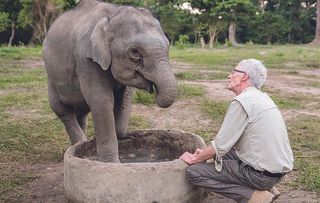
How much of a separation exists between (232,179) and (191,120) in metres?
4.01

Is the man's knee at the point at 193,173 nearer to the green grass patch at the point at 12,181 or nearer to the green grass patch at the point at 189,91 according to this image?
the green grass patch at the point at 12,181

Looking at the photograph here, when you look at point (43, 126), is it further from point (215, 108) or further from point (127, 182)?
point (127, 182)

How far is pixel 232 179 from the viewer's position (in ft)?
12.0

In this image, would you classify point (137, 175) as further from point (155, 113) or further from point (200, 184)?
point (155, 113)

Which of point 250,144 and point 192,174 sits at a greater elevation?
point 250,144

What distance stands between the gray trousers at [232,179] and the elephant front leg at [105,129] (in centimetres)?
71

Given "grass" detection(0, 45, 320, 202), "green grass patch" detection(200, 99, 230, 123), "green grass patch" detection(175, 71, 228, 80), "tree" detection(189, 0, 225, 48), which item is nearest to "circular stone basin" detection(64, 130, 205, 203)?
"grass" detection(0, 45, 320, 202)

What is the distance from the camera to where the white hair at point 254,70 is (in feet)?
11.4

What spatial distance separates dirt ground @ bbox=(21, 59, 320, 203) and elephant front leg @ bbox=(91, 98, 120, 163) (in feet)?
2.30

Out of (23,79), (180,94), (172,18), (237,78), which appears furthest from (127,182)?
(172,18)

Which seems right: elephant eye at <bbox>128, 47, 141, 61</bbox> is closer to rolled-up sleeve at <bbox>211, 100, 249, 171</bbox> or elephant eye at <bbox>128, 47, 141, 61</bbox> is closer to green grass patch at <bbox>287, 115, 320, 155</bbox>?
rolled-up sleeve at <bbox>211, 100, 249, 171</bbox>

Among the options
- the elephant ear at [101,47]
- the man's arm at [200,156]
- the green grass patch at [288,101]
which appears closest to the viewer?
the man's arm at [200,156]

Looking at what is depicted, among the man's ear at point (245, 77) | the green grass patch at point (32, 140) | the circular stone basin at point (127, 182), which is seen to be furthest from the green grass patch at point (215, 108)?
the man's ear at point (245, 77)

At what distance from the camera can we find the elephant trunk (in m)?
3.46
